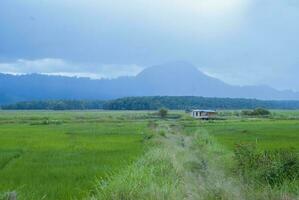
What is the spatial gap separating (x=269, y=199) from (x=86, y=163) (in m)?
7.25

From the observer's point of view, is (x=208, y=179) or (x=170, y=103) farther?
(x=170, y=103)

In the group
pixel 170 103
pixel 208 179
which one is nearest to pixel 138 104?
pixel 170 103

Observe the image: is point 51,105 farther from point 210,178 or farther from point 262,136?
point 210,178

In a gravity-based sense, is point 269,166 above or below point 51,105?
below

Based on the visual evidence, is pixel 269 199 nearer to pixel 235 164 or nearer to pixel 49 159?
pixel 235 164

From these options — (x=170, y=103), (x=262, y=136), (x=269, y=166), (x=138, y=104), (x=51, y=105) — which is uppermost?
(x=170, y=103)

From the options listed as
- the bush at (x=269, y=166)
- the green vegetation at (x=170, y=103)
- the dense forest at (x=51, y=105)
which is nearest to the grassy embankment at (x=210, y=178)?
the bush at (x=269, y=166)

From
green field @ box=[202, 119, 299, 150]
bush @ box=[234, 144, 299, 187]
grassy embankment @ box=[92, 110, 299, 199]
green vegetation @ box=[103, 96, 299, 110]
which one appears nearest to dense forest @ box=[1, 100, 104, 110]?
green vegetation @ box=[103, 96, 299, 110]

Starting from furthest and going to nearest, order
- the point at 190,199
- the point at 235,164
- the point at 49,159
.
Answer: the point at 49,159, the point at 235,164, the point at 190,199

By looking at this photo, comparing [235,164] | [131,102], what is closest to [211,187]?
[235,164]

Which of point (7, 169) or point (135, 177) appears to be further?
point (7, 169)

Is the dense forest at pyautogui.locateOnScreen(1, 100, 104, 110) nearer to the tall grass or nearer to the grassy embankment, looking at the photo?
the grassy embankment

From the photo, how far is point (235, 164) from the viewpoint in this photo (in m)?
13.3

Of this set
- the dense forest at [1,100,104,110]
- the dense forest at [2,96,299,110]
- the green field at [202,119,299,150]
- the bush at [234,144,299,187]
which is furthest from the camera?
the dense forest at [1,100,104,110]
